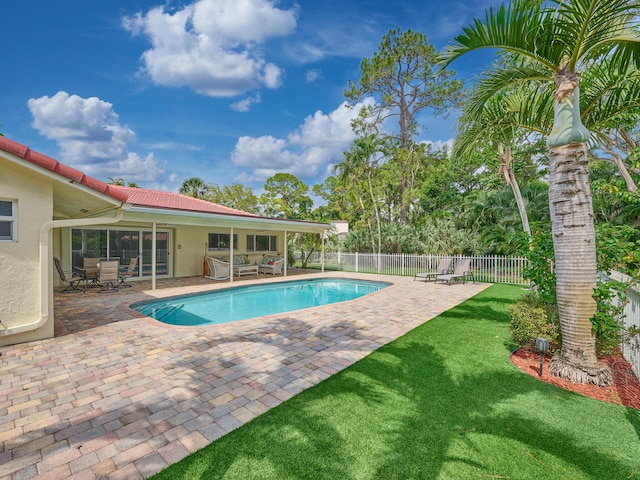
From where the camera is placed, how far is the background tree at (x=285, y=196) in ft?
139

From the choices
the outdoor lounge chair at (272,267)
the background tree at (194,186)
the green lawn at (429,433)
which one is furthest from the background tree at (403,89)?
the green lawn at (429,433)

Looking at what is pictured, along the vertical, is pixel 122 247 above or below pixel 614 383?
above

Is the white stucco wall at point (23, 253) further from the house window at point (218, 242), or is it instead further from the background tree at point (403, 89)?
the background tree at point (403, 89)

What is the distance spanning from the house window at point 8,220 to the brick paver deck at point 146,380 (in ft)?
6.49

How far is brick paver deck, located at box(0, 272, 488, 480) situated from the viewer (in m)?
2.82

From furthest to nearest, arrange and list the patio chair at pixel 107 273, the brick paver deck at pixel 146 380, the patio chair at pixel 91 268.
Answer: the patio chair at pixel 91 268
the patio chair at pixel 107 273
the brick paver deck at pixel 146 380

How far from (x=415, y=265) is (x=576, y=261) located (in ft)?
42.9

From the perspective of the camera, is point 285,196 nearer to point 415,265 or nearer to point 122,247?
point 415,265

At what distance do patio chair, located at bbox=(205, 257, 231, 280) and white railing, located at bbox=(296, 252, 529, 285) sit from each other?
25.5 ft

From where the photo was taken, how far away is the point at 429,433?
10.4ft

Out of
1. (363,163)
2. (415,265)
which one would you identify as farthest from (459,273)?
(363,163)

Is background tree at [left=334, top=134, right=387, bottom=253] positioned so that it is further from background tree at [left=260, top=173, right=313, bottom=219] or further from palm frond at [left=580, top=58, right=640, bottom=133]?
background tree at [left=260, top=173, right=313, bottom=219]

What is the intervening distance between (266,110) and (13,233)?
2389cm

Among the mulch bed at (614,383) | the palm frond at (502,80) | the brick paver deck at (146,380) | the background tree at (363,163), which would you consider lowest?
the mulch bed at (614,383)
